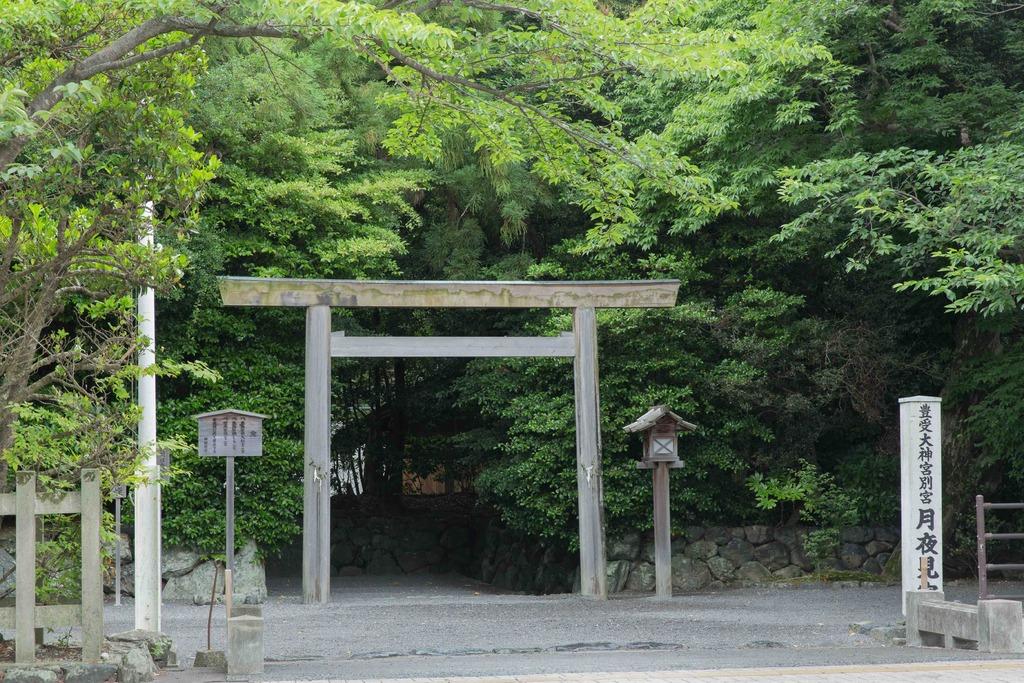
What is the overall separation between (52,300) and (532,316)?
894 cm

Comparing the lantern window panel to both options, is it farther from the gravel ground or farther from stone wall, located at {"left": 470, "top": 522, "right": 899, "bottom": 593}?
stone wall, located at {"left": 470, "top": 522, "right": 899, "bottom": 593}

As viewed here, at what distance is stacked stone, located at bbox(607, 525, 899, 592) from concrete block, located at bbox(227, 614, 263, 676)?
25.3ft

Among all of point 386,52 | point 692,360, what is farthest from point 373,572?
point 386,52

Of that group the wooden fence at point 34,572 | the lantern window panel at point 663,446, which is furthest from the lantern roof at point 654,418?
the wooden fence at point 34,572

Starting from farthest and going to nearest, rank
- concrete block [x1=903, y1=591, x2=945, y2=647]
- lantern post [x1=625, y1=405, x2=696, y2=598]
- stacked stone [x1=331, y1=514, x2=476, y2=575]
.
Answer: stacked stone [x1=331, y1=514, x2=476, y2=575] < lantern post [x1=625, y1=405, x2=696, y2=598] < concrete block [x1=903, y1=591, x2=945, y2=647]

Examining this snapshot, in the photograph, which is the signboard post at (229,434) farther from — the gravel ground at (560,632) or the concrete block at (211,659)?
the gravel ground at (560,632)

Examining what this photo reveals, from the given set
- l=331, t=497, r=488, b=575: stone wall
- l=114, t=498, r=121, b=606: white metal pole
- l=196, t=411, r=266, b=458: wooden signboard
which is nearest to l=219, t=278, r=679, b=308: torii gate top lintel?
l=114, t=498, r=121, b=606: white metal pole

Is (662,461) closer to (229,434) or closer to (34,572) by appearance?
(229,434)

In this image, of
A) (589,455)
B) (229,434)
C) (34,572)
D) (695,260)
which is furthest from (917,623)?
(695,260)

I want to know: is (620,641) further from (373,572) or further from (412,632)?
(373,572)

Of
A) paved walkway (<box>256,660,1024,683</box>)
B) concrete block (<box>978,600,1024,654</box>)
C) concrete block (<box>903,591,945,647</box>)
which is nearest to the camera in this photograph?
paved walkway (<box>256,660,1024,683</box>)

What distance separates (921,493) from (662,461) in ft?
11.7

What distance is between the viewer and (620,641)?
28.8 feet

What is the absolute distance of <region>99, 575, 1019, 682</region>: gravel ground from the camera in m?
7.54
